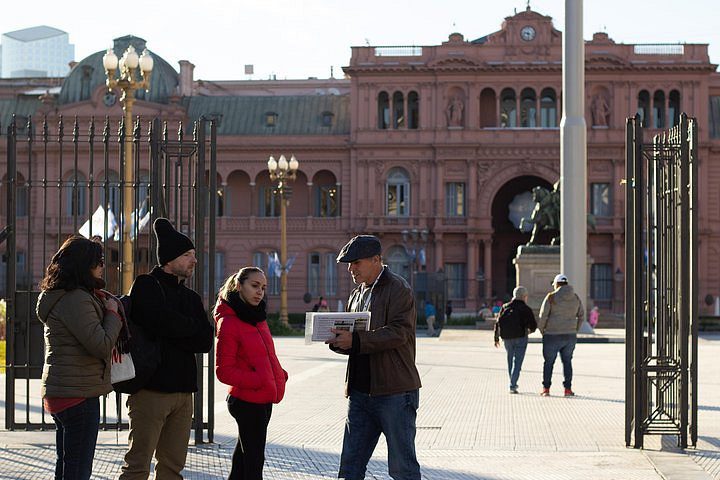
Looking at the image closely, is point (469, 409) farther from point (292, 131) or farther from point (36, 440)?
point (292, 131)

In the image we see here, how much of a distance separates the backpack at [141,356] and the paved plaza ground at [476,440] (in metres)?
2.91

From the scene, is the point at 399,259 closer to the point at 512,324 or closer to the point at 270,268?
the point at 270,268

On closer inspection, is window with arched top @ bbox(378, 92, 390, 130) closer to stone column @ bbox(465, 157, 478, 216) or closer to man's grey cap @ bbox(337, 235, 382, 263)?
stone column @ bbox(465, 157, 478, 216)

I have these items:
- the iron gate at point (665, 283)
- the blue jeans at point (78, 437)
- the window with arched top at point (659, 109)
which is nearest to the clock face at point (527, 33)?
the window with arched top at point (659, 109)

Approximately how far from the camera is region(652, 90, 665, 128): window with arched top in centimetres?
7212

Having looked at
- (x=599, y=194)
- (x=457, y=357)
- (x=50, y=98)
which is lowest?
(x=457, y=357)

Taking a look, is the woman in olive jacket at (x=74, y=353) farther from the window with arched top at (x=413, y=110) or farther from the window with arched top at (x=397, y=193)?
the window with arched top at (x=413, y=110)

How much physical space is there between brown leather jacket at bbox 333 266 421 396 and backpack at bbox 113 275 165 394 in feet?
4.10

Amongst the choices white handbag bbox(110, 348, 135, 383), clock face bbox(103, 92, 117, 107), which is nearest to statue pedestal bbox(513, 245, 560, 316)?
clock face bbox(103, 92, 117, 107)

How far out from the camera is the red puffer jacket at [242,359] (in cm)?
970

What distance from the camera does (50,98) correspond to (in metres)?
74.5

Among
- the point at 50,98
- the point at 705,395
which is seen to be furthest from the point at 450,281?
the point at 705,395

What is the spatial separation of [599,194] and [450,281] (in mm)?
9013

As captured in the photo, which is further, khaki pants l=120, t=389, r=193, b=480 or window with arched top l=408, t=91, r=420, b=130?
window with arched top l=408, t=91, r=420, b=130
